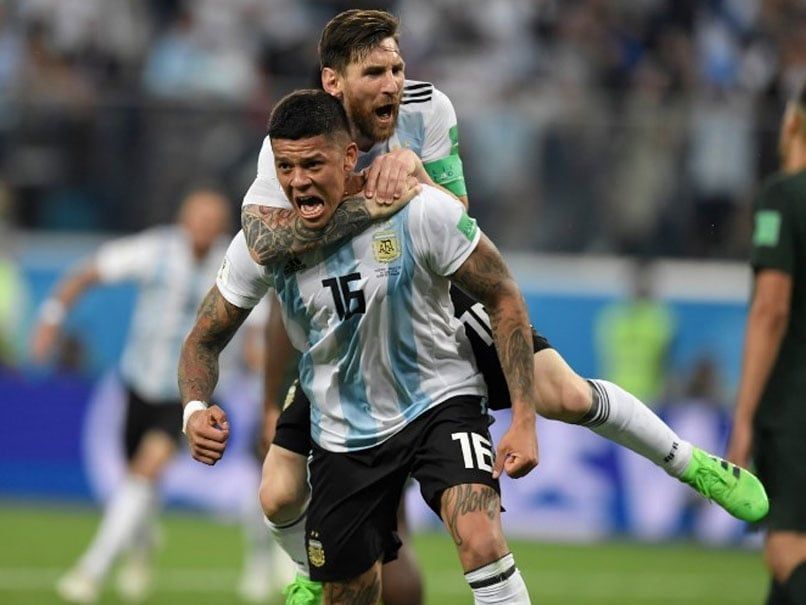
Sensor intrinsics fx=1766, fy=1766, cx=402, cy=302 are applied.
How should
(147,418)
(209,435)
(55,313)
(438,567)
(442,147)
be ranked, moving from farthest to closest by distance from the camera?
1. (438,567)
2. (147,418)
3. (55,313)
4. (442,147)
5. (209,435)

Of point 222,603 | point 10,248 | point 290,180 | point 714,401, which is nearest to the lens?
point 290,180

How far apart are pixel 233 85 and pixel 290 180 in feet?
36.7

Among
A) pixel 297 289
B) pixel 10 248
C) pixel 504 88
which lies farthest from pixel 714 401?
pixel 297 289

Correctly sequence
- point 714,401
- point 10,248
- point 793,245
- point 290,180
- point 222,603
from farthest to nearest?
point 10,248 < point 714,401 < point 222,603 < point 793,245 < point 290,180

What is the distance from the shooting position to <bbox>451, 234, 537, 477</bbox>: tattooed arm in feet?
20.1

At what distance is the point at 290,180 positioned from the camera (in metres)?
6.06

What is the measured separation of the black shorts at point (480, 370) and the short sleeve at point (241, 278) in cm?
60

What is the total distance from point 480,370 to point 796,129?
170 centimetres

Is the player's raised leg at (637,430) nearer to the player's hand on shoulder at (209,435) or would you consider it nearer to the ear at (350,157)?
the ear at (350,157)

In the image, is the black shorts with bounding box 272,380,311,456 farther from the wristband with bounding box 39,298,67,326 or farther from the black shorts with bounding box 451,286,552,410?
the wristband with bounding box 39,298,67,326

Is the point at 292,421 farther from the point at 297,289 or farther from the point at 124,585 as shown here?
the point at 124,585

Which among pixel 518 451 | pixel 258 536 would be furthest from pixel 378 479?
pixel 258 536

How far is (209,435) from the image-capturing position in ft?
19.9

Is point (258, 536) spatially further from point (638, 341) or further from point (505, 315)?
point (505, 315)
